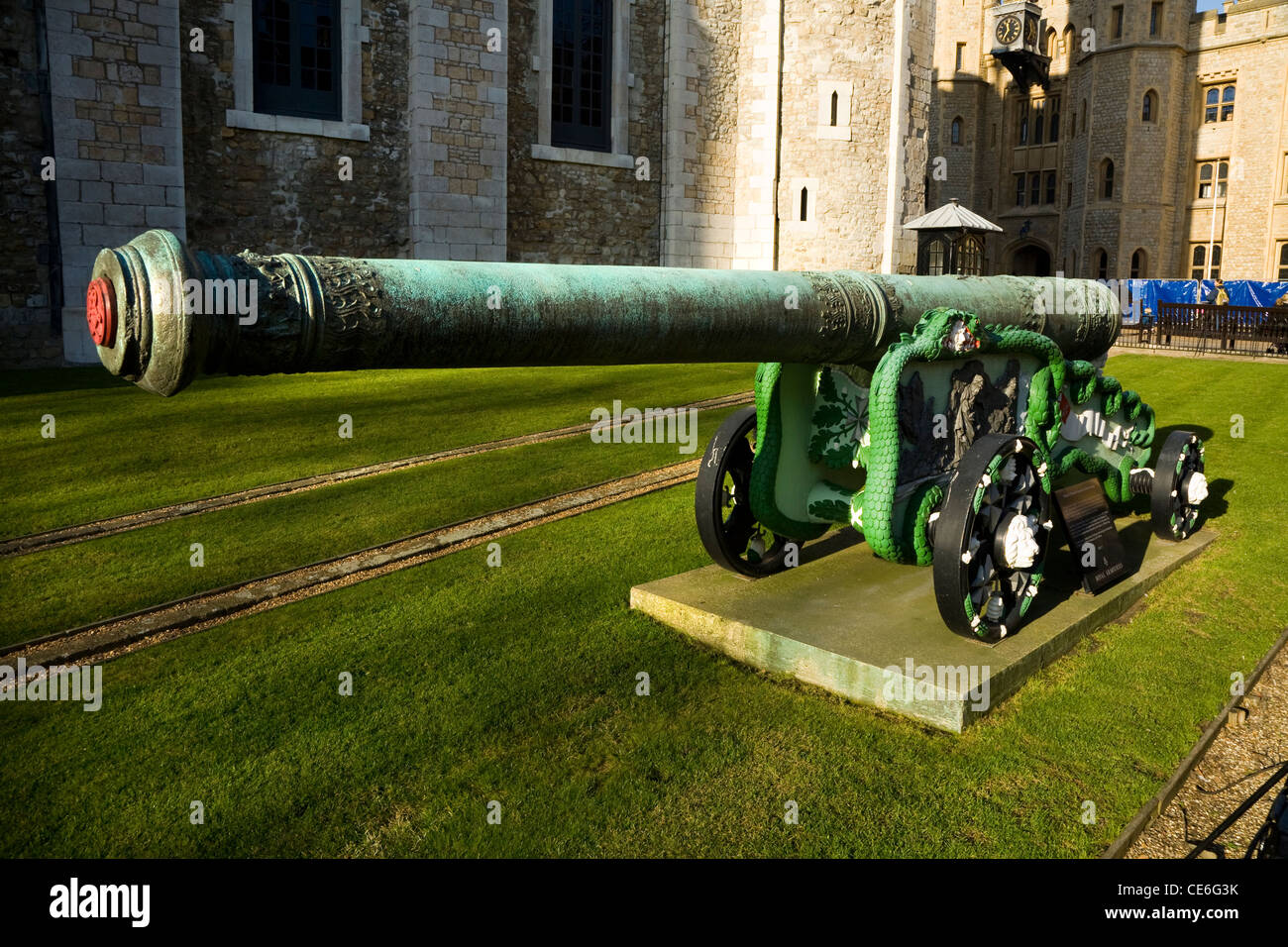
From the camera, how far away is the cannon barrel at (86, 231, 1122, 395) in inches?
97.1

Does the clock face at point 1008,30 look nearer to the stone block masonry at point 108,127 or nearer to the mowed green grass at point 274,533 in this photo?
the stone block masonry at point 108,127

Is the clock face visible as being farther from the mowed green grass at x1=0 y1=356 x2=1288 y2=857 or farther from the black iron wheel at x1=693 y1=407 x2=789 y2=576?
the black iron wheel at x1=693 y1=407 x2=789 y2=576

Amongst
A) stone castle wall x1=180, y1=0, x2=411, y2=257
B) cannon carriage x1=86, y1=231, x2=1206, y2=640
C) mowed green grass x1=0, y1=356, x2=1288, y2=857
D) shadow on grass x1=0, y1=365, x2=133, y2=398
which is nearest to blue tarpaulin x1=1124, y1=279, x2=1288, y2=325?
stone castle wall x1=180, y1=0, x2=411, y2=257

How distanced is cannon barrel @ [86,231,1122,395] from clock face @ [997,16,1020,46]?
41.8 meters

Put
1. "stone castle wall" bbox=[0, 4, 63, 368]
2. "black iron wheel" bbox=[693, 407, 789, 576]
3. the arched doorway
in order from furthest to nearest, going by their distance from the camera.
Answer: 1. the arched doorway
2. "stone castle wall" bbox=[0, 4, 63, 368]
3. "black iron wheel" bbox=[693, 407, 789, 576]

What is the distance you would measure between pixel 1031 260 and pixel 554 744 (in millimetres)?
44305

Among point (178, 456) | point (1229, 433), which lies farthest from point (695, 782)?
point (1229, 433)

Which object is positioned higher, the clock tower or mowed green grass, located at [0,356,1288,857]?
the clock tower

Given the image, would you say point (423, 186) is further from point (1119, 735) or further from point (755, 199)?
point (1119, 735)

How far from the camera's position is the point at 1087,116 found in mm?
37812

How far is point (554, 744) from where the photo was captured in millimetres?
3799

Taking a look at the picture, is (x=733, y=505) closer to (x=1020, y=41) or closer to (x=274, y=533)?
(x=274, y=533)

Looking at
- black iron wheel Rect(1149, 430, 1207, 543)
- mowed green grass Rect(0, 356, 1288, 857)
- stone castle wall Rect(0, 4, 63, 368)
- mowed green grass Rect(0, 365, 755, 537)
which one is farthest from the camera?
stone castle wall Rect(0, 4, 63, 368)
